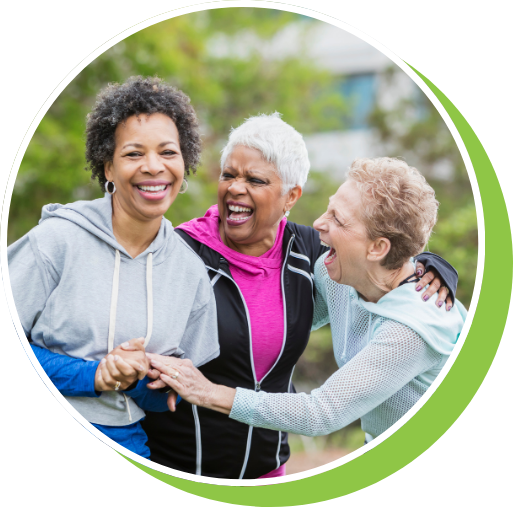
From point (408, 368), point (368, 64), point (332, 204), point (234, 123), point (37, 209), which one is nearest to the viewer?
point (408, 368)

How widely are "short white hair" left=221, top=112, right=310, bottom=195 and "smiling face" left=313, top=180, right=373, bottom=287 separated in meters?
0.26

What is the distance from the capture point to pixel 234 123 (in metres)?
8.10

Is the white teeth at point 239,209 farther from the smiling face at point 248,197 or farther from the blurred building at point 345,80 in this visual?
the blurred building at point 345,80

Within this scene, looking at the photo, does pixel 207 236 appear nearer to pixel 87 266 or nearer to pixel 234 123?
pixel 87 266

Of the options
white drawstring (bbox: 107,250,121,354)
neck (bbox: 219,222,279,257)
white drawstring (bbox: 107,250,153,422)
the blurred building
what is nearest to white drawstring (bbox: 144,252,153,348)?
white drawstring (bbox: 107,250,153,422)

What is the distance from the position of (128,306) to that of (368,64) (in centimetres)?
1106

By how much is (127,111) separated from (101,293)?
745 mm

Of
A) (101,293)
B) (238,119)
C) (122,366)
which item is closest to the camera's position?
(122,366)

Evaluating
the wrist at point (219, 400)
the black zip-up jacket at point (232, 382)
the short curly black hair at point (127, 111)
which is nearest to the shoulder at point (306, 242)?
the black zip-up jacket at point (232, 382)

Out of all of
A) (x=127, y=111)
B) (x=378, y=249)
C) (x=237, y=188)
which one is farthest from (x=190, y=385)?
(x=127, y=111)

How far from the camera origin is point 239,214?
2531mm

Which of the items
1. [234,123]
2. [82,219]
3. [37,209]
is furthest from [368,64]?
[82,219]

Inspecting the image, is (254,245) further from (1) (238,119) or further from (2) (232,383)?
(1) (238,119)

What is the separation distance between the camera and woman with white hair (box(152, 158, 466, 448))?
2.22m
